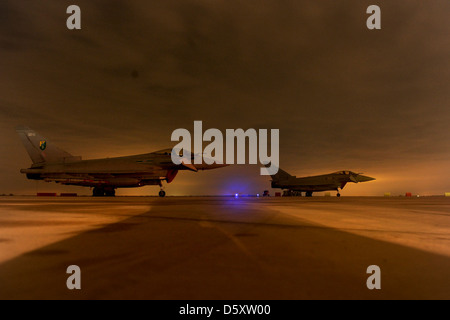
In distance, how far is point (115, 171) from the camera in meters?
30.5

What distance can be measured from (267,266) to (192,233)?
2641 mm

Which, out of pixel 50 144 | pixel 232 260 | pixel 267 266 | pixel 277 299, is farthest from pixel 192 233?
pixel 50 144

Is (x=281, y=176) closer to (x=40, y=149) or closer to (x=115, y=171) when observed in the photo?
(x=115, y=171)

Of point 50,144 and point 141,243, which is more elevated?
point 50,144

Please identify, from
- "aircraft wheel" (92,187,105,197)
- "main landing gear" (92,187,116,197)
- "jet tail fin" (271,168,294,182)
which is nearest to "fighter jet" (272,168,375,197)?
"jet tail fin" (271,168,294,182)

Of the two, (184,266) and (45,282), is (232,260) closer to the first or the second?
(184,266)

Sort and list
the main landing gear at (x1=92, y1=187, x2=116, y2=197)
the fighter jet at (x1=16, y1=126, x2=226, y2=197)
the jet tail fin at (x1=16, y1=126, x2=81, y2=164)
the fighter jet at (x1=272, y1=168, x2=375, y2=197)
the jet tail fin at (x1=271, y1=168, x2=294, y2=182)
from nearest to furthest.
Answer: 1. the fighter jet at (x1=16, y1=126, x2=226, y2=197)
2. the main landing gear at (x1=92, y1=187, x2=116, y2=197)
3. the jet tail fin at (x1=16, y1=126, x2=81, y2=164)
4. the fighter jet at (x1=272, y1=168, x2=375, y2=197)
5. the jet tail fin at (x1=271, y1=168, x2=294, y2=182)

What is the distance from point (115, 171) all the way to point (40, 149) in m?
12.8

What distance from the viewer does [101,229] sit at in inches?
234

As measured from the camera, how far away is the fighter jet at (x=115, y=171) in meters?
30.3

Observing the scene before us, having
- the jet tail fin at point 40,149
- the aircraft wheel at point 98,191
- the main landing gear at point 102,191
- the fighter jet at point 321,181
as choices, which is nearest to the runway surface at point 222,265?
the main landing gear at point 102,191

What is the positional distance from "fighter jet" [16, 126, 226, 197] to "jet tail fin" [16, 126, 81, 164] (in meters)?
1.05

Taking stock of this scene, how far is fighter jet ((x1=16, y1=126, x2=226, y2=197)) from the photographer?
99.3 ft

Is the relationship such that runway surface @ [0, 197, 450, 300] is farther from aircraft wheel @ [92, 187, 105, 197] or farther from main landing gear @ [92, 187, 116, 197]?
aircraft wheel @ [92, 187, 105, 197]
